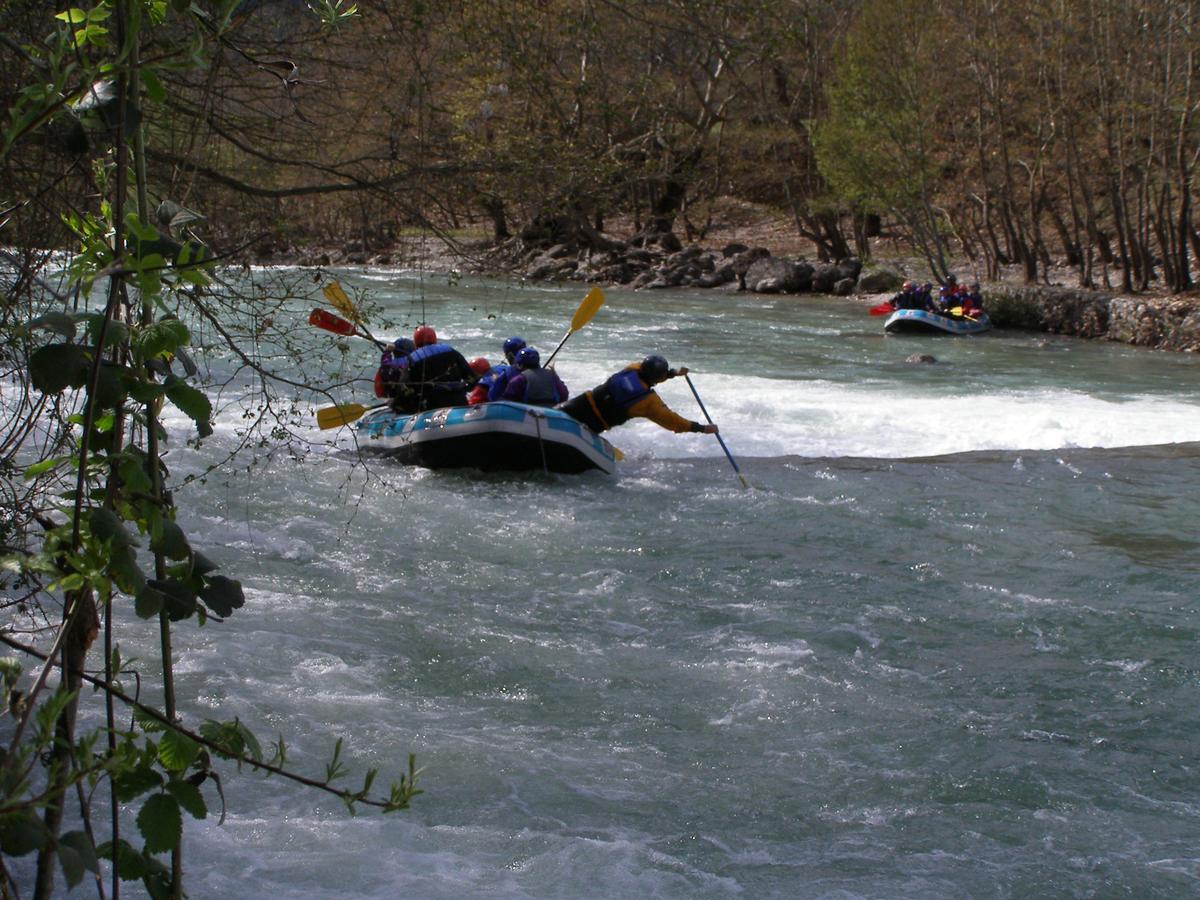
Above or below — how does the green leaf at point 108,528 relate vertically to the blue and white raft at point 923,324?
above

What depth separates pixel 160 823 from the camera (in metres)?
1.66

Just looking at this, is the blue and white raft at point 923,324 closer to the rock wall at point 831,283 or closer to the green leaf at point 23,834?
the rock wall at point 831,283

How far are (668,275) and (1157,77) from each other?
39.8ft

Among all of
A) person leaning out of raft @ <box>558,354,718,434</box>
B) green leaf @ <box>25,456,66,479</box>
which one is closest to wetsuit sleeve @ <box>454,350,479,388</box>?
person leaning out of raft @ <box>558,354,718,434</box>

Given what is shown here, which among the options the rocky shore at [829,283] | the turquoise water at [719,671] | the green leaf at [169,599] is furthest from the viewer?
the rocky shore at [829,283]

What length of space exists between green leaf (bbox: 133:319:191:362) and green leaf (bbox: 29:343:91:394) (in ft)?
0.24

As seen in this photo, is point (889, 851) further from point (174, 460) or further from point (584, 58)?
point (174, 460)

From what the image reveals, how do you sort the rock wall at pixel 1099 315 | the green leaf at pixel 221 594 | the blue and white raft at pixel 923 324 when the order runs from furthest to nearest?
the blue and white raft at pixel 923 324, the rock wall at pixel 1099 315, the green leaf at pixel 221 594

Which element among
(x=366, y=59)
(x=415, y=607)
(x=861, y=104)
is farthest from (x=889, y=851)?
(x=861, y=104)

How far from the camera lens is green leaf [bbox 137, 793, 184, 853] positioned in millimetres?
1646

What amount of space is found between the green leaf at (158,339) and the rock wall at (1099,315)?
19065 mm

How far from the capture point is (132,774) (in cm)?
167

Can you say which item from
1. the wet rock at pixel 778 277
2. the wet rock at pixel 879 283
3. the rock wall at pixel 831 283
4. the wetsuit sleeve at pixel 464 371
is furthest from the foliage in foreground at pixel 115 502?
the wet rock at pixel 778 277

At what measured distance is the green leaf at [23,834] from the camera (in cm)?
144
